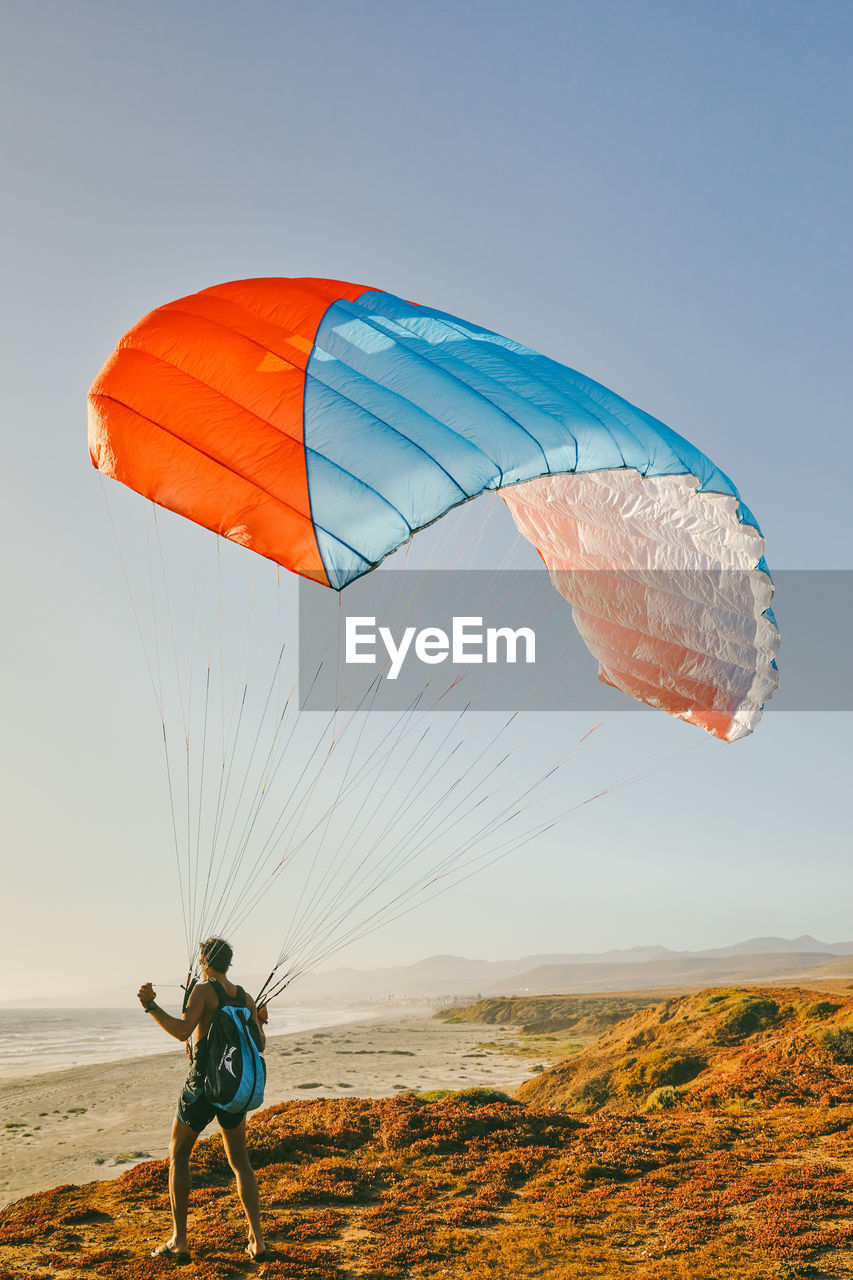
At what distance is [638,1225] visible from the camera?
6.79m

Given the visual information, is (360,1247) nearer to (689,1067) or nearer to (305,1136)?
(305,1136)

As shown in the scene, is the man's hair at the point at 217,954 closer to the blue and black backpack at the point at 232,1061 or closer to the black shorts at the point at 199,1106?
the blue and black backpack at the point at 232,1061

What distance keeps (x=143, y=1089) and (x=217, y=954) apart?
20312mm

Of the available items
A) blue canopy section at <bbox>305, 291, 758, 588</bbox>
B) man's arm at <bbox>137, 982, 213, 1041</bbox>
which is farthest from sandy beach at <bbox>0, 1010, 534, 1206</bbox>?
blue canopy section at <bbox>305, 291, 758, 588</bbox>

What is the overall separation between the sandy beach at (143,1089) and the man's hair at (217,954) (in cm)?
841

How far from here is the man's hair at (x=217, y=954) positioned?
5371 mm

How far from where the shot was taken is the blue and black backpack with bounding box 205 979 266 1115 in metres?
5.01

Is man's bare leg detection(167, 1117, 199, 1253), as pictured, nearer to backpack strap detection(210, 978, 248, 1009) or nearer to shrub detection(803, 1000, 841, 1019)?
backpack strap detection(210, 978, 248, 1009)

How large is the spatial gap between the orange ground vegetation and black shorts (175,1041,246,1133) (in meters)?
1.09

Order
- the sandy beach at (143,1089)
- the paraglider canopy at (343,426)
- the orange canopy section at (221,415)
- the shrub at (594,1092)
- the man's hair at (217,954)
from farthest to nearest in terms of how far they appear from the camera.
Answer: the shrub at (594,1092) < the sandy beach at (143,1089) < the orange canopy section at (221,415) < the paraglider canopy at (343,426) < the man's hair at (217,954)

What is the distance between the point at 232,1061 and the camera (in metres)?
5.07

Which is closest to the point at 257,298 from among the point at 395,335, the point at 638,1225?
the point at 395,335

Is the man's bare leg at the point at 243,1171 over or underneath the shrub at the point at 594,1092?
over

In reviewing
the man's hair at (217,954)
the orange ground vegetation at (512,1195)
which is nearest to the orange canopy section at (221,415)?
the man's hair at (217,954)
